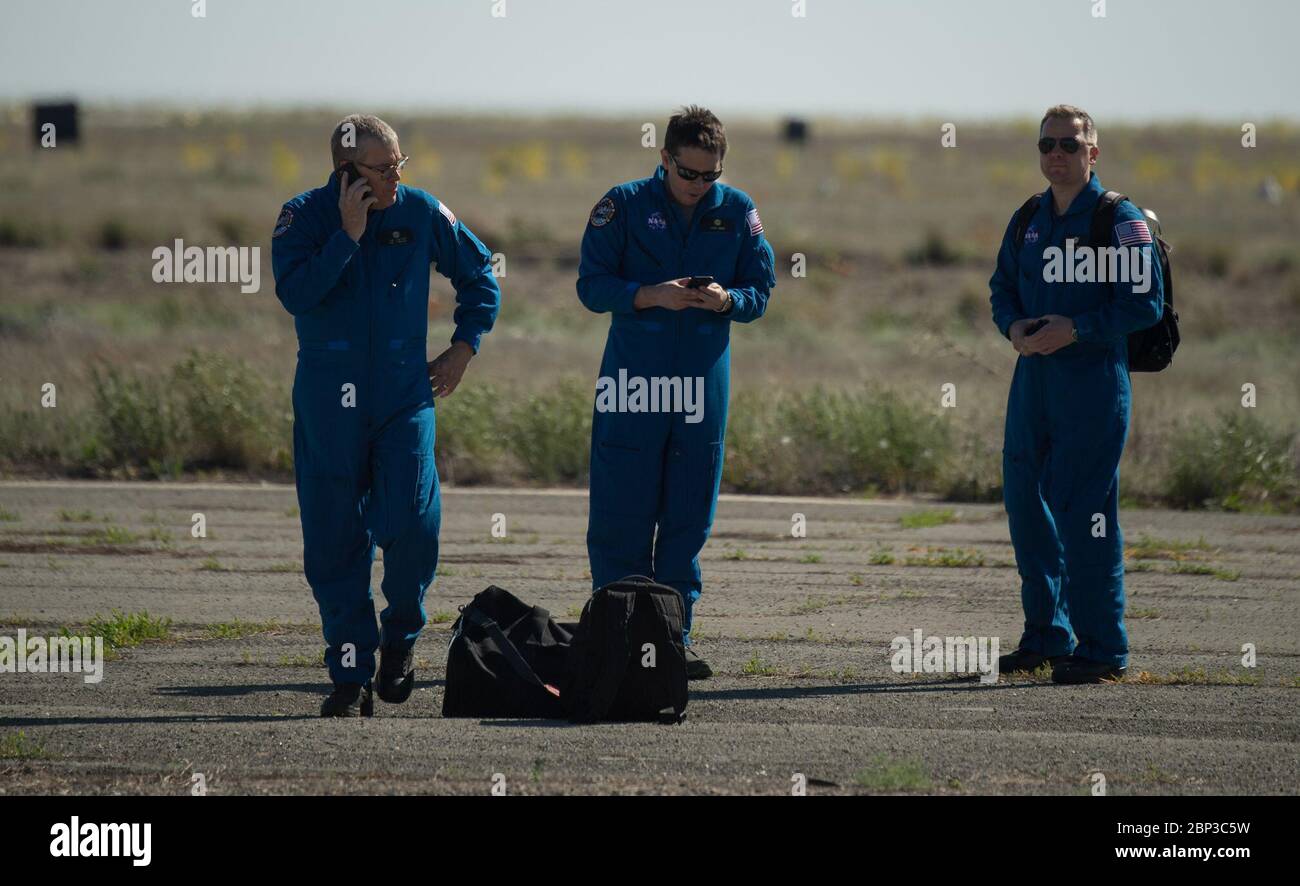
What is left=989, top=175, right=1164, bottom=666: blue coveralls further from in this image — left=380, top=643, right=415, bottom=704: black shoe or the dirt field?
left=380, top=643, right=415, bottom=704: black shoe

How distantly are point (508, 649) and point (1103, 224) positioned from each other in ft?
10.9

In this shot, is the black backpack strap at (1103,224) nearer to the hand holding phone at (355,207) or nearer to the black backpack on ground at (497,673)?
the black backpack on ground at (497,673)

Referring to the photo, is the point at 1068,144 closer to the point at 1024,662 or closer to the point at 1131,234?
the point at 1131,234

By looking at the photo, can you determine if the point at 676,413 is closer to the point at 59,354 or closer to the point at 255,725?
the point at 255,725

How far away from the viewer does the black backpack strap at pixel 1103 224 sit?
7.56 meters

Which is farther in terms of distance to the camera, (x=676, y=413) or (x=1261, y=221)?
(x=1261, y=221)

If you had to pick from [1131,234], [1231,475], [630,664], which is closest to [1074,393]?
[1131,234]

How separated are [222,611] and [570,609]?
201 cm

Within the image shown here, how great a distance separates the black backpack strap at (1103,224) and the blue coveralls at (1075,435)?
0.03 meters

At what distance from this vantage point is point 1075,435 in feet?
25.1

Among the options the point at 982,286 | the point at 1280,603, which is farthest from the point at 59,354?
the point at 982,286

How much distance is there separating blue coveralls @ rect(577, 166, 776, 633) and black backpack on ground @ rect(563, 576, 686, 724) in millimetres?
816

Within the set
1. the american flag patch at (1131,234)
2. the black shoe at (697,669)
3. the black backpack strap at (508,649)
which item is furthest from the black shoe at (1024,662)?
the black backpack strap at (508,649)
